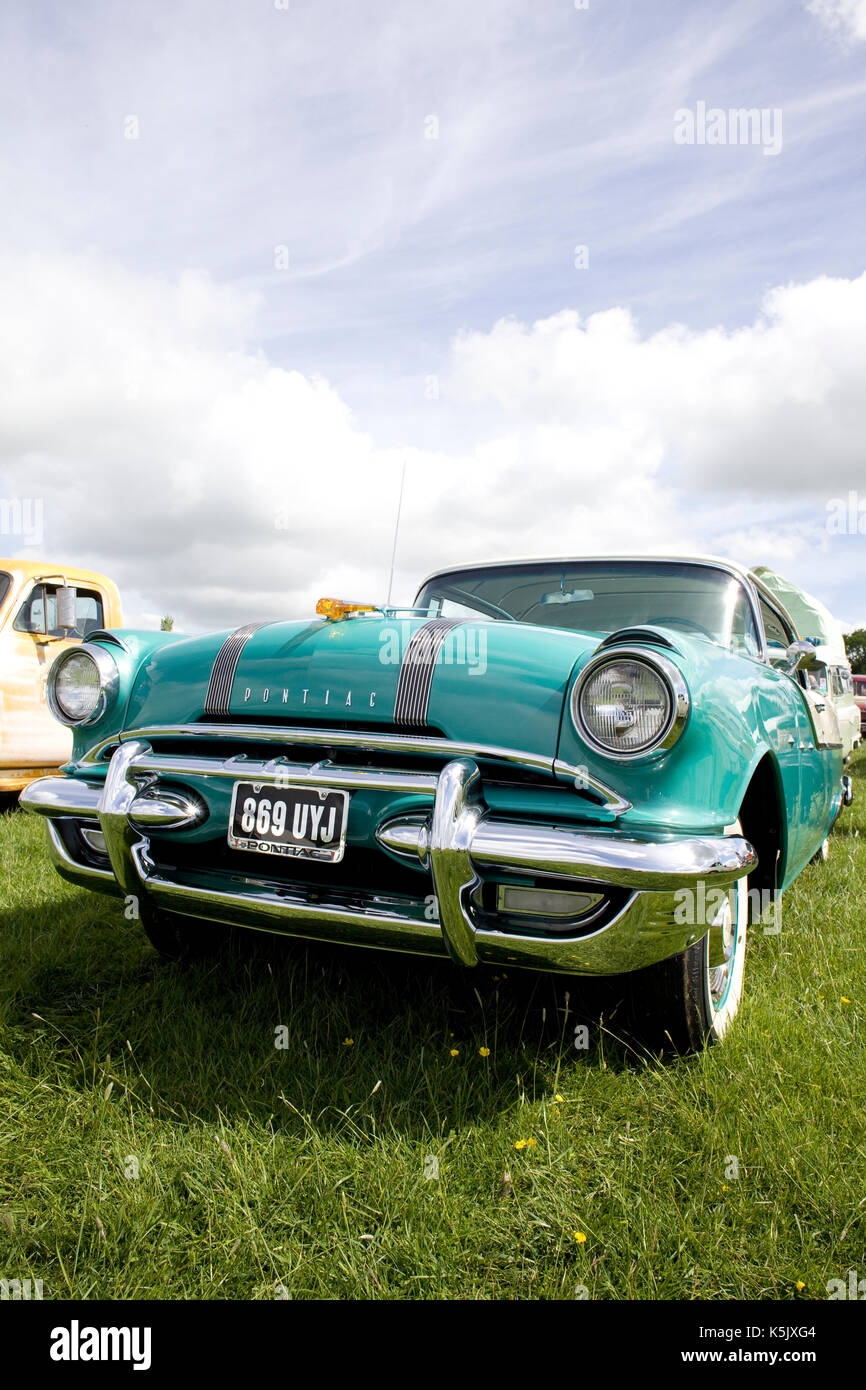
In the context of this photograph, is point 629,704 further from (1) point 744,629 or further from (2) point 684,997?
(1) point 744,629

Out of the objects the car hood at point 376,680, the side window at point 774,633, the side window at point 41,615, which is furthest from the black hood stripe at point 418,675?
the side window at point 41,615

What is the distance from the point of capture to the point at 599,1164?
5.91ft

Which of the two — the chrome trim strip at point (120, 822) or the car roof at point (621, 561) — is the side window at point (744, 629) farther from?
the chrome trim strip at point (120, 822)

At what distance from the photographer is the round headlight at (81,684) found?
259 centimetres

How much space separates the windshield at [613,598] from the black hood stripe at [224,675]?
809 mm

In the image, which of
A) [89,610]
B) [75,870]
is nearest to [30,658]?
[89,610]

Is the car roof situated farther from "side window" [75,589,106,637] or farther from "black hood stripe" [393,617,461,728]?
"side window" [75,589,106,637]

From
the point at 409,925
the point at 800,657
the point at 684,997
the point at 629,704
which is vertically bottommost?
the point at 684,997

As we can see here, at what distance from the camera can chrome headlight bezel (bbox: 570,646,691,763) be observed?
1870 mm

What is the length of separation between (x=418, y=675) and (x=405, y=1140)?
1.05 meters

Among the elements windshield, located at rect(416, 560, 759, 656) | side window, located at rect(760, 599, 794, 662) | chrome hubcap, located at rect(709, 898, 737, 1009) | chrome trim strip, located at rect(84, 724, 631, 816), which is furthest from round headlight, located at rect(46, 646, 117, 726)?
side window, located at rect(760, 599, 794, 662)

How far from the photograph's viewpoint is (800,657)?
3162 mm

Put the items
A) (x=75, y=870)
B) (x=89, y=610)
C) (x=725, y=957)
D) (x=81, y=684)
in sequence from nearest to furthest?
(x=725, y=957), (x=75, y=870), (x=81, y=684), (x=89, y=610)
